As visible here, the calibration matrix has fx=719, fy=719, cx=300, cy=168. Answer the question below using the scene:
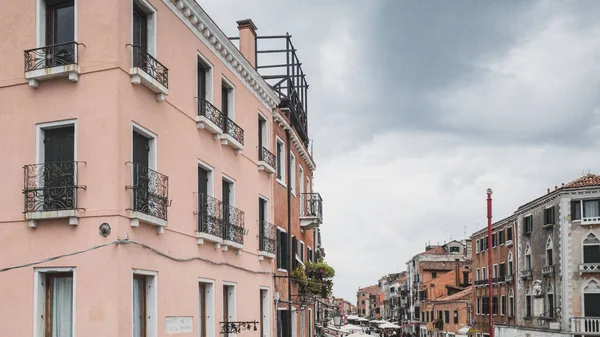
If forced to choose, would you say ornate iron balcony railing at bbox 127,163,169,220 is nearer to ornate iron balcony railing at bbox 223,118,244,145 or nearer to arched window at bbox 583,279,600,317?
ornate iron balcony railing at bbox 223,118,244,145

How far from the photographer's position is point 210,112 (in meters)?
16.0

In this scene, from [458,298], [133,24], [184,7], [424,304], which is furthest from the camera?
[424,304]

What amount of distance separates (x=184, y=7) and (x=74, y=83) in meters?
3.68

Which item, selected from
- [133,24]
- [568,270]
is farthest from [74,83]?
[568,270]

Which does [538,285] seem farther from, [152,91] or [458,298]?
[152,91]

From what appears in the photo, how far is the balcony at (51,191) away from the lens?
37.6 feet

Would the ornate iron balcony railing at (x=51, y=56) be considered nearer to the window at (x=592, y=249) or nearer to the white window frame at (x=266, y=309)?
the white window frame at (x=266, y=309)

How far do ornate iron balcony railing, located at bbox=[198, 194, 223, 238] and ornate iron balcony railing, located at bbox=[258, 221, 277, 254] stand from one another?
377 cm

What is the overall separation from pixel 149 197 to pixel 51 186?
64.3 inches

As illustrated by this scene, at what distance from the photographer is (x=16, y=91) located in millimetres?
12289

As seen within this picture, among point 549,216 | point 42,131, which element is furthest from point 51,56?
point 549,216

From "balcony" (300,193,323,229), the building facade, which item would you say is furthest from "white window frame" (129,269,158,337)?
the building facade

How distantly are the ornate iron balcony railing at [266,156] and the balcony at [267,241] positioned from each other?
177cm

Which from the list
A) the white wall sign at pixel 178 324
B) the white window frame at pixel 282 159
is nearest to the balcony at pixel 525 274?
the white window frame at pixel 282 159
